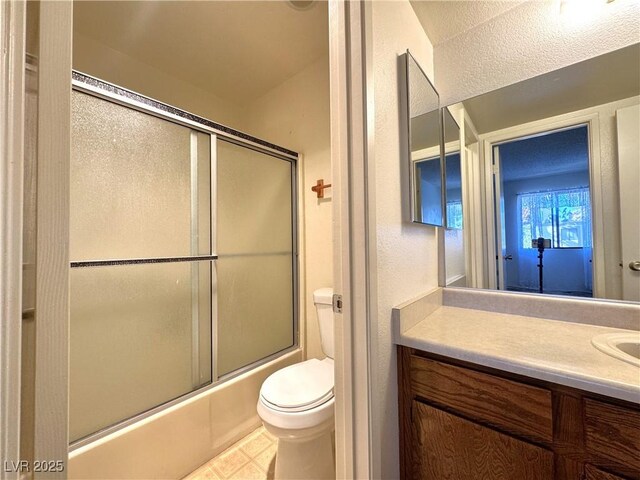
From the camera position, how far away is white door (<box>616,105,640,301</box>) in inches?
40.4

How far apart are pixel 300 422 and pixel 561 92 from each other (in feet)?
5.76

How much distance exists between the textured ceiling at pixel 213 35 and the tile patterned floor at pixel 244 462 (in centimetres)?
243

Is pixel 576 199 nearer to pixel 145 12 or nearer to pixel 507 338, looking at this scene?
pixel 507 338

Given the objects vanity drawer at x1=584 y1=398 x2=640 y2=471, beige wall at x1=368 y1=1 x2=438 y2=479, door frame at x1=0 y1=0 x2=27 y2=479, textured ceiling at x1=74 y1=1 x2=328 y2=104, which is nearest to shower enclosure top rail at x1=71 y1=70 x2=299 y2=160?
textured ceiling at x1=74 y1=1 x2=328 y2=104

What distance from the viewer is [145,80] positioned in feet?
6.43

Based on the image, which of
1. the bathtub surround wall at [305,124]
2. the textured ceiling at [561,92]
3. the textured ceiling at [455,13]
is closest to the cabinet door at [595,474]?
the textured ceiling at [561,92]

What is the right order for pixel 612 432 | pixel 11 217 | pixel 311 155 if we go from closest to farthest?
pixel 11 217
pixel 612 432
pixel 311 155

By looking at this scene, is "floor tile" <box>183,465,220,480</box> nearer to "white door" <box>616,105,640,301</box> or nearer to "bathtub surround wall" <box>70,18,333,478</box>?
"bathtub surround wall" <box>70,18,333,478</box>

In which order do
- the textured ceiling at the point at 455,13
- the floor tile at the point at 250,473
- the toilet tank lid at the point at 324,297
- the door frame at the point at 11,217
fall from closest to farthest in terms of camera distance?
the door frame at the point at 11,217
the textured ceiling at the point at 455,13
the floor tile at the point at 250,473
the toilet tank lid at the point at 324,297

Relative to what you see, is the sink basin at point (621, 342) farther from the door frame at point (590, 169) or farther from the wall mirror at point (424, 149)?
the wall mirror at point (424, 149)

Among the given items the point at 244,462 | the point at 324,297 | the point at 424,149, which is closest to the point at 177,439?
the point at 244,462

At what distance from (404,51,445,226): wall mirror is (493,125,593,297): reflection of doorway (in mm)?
282

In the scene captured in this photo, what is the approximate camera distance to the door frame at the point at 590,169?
1092mm

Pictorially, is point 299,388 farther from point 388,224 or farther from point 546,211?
point 546,211
